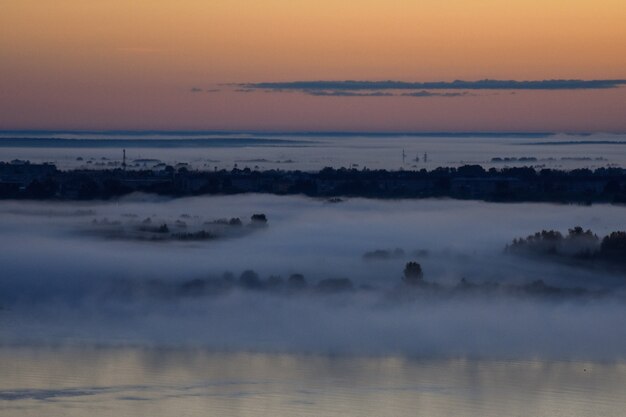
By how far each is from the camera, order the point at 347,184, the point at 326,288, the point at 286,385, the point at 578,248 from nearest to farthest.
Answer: the point at 286,385, the point at 326,288, the point at 578,248, the point at 347,184

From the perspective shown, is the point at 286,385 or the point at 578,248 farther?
the point at 578,248

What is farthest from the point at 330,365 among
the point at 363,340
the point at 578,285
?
the point at 578,285

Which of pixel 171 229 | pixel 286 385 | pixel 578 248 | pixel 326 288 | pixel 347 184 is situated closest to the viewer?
pixel 286 385

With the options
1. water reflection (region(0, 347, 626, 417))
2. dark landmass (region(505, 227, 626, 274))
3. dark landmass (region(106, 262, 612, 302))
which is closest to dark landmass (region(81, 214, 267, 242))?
dark landmass (region(106, 262, 612, 302))

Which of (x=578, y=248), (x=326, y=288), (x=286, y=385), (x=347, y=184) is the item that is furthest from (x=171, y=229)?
(x=286, y=385)

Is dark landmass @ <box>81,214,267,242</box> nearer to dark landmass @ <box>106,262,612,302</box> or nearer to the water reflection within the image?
dark landmass @ <box>106,262,612,302</box>

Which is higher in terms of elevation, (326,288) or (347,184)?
(347,184)

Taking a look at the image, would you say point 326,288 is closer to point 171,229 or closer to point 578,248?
point 578,248

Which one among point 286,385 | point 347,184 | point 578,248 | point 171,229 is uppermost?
point 347,184
